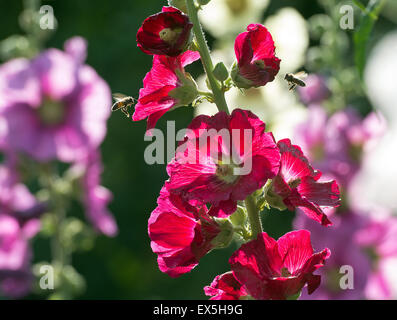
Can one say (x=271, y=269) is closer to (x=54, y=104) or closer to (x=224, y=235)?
(x=224, y=235)

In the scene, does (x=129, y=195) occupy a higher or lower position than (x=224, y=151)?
higher

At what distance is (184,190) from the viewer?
1.84ft

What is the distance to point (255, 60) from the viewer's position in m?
0.60

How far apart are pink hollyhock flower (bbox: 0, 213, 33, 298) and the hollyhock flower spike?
96 centimetres

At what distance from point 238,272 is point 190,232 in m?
0.07

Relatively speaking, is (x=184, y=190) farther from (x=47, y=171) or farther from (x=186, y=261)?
(x=47, y=171)

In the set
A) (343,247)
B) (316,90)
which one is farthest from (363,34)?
(316,90)

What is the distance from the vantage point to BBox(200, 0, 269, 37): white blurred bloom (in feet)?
4.94

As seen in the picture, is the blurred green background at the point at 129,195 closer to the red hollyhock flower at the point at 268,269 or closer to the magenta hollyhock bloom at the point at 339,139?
the magenta hollyhock bloom at the point at 339,139

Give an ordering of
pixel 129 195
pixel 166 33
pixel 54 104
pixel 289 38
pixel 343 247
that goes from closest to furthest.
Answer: pixel 166 33 < pixel 343 247 < pixel 289 38 < pixel 54 104 < pixel 129 195

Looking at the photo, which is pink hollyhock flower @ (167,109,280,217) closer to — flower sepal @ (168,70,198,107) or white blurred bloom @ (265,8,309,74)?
flower sepal @ (168,70,198,107)

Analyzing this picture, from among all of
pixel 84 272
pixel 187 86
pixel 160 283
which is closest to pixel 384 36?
A: pixel 160 283

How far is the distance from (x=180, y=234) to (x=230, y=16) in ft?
3.29

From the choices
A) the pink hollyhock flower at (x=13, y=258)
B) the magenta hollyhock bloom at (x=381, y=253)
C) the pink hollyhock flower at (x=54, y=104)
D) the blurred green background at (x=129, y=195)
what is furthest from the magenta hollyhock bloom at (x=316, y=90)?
the pink hollyhock flower at (x=13, y=258)
